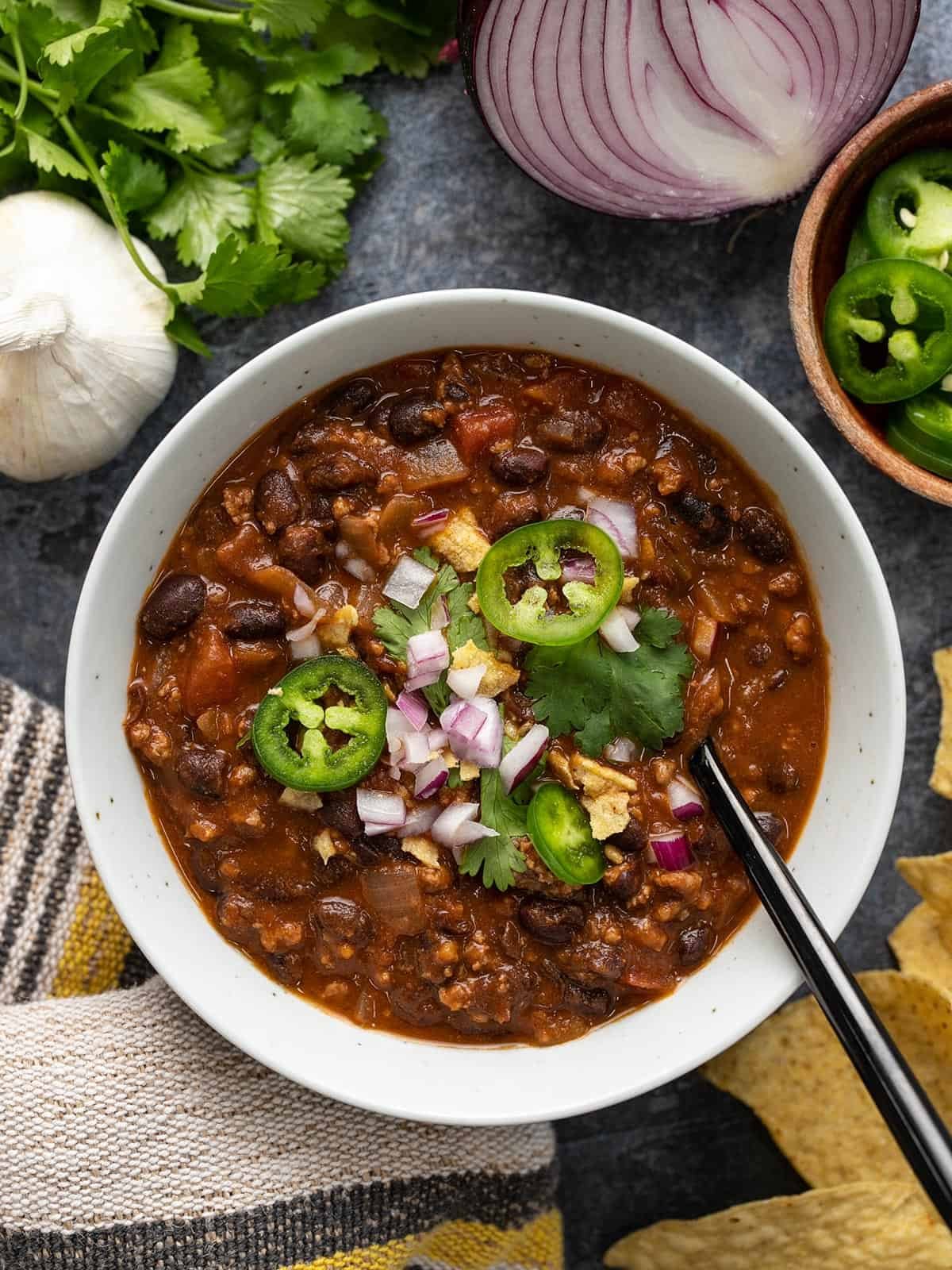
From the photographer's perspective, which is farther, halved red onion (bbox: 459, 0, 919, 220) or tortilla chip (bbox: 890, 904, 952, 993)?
tortilla chip (bbox: 890, 904, 952, 993)

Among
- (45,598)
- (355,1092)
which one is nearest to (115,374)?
(45,598)

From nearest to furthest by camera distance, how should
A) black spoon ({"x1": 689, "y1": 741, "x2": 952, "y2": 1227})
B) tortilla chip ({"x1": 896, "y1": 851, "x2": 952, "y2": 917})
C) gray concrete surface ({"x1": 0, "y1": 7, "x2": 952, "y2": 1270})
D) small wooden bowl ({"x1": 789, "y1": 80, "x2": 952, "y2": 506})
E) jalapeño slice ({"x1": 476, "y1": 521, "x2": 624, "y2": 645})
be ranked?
1. black spoon ({"x1": 689, "y1": 741, "x2": 952, "y2": 1227})
2. jalapeño slice ({"x1": 476, "y1": 521, "x2": 624, "y2": 645})
3. small wooden bowl ({"x1": 789, "y1": 80, "x2": 952, "y2": 506})
4. tortilla chip ({"x1": 896, "y1": 851, "x2": 952, "y2": 917})
5. gray concrete surface ({"x1": 0, "y1": 7, "x2": 952, "y2": 1270})

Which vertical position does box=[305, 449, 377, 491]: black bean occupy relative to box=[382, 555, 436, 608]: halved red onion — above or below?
above

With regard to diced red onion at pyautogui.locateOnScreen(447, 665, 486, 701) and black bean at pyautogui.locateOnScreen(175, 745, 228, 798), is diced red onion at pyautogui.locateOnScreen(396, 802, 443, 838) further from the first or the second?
black bean at pyautogui.locateOnScreen(175, 745, 228, 798)

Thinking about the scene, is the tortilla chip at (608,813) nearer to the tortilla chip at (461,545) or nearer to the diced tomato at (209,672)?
the tortilla chip at (461,545)

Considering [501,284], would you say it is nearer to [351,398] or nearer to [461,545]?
[351,398]

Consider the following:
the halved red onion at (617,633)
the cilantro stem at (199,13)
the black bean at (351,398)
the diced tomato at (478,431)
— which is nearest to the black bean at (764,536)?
the halved red onion at (617,633)

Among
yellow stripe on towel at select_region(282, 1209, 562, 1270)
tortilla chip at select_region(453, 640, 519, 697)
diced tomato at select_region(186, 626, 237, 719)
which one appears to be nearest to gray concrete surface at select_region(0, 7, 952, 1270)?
diced tomato at select_region(186, 626, 237, 719)
